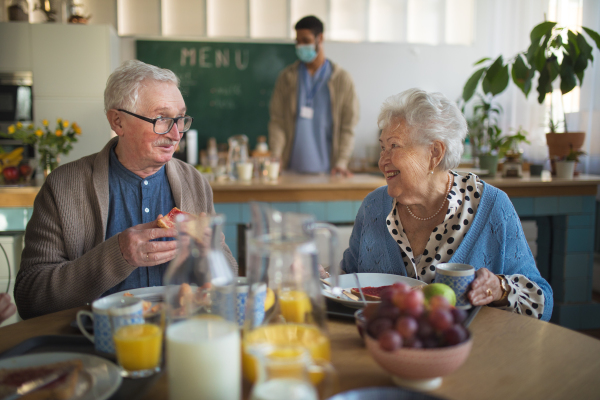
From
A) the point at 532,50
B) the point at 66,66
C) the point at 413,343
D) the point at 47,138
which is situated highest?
the point at 66,66

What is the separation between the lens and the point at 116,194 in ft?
5.11

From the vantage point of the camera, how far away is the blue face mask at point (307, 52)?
A: 3994 mm

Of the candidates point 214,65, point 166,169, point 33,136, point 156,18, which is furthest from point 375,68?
point 166,169

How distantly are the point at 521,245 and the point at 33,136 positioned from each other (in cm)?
281

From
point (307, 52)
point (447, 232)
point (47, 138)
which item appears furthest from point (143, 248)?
point (307, 52)

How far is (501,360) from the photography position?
0.86 meters

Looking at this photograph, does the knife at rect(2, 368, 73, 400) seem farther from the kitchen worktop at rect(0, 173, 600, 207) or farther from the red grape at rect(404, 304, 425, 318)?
the kitchen worktop at rect(0, 173, 600, 207)

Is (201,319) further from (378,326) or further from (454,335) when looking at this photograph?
(454,335)

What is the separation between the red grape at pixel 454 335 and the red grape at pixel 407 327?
47mm

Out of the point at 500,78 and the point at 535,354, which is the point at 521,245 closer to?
the point at 535,354

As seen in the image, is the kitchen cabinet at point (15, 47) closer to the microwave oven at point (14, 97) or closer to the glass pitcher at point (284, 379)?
the microwave oven at point (14, 97)

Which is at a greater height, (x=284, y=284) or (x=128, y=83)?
(x=128, y=83)

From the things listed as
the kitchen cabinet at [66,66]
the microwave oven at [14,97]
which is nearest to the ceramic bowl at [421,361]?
the kitchen cabinet at [66,66]

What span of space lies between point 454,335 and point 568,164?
3016 mm
